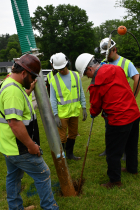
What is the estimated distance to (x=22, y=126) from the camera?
218cm

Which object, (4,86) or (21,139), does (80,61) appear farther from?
(21,139)

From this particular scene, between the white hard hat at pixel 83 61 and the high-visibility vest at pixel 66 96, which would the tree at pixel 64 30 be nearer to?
the high-visibility vest at pixel 66 96

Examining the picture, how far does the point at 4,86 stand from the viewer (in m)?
2.20

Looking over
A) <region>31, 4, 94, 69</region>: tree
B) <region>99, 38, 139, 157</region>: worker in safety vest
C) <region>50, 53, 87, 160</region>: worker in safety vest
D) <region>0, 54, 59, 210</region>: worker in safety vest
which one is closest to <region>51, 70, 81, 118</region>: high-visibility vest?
<region>50, 53, 87, 160</region>: worker in safety vest

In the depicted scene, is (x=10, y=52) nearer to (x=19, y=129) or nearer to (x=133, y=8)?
(x=133, y=8)

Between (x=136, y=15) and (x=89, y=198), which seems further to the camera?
(x=136, y=15)

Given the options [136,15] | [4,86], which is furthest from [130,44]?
[4,86]

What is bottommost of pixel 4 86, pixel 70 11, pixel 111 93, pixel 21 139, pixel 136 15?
pixel 21 139

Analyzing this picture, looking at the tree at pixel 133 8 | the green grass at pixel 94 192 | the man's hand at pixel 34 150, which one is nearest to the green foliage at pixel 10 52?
the tree at pixel 133 8

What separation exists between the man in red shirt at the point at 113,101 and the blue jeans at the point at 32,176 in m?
1.14

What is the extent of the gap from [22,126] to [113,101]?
1.45m

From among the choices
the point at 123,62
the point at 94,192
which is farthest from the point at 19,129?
the point at 123,62

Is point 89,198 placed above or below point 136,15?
below

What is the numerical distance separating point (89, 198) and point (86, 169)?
0.97 metres
